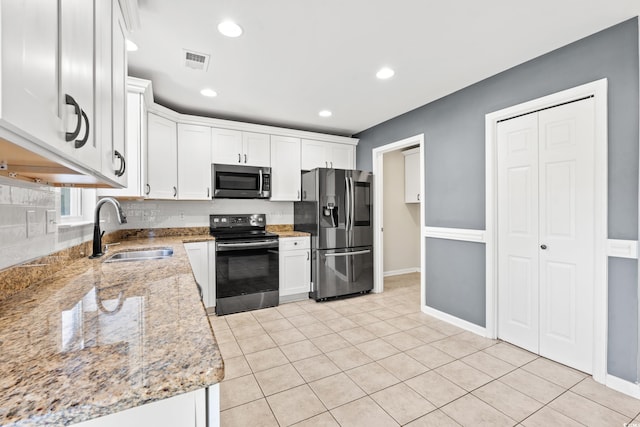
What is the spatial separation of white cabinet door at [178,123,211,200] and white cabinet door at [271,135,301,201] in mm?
862

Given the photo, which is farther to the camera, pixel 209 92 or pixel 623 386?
pixel 209 92

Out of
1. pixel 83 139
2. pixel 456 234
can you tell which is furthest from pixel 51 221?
pixel 456 234

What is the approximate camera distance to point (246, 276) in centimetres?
345

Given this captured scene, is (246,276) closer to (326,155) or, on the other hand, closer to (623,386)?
(326,155)

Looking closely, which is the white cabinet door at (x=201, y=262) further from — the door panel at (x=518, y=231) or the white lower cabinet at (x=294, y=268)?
the door panel at (x=518, y=231)

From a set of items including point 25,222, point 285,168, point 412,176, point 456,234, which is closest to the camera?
point 25,222

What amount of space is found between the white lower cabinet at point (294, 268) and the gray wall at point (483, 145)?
5.13ft

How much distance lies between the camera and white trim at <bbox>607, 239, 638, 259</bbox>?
1834 millimetres

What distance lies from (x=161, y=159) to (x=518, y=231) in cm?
373

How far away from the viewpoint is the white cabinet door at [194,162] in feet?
11.3

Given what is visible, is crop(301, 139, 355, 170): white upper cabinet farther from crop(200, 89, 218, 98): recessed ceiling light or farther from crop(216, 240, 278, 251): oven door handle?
crop(200, 89, 218, 98): recessed ceiling light

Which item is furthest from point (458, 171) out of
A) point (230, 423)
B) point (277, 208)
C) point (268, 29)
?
point (230, 423)

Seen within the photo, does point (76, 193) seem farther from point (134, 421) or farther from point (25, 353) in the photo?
point (134, 421)

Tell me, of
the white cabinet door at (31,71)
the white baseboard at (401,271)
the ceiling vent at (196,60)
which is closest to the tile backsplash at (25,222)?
the white cabinet door at (31,71)
